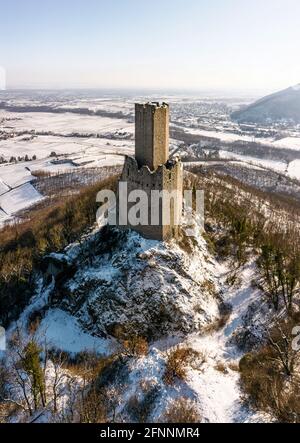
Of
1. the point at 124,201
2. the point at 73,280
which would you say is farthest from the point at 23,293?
the point at 124,201

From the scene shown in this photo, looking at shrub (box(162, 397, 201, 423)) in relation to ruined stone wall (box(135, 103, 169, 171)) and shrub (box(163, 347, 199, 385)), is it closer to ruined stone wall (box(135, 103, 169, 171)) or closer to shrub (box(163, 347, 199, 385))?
shrub (box(163, 347, 199, 385))

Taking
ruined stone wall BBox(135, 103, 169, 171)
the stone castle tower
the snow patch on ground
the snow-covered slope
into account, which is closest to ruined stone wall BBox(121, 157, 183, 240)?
the stone castle tower

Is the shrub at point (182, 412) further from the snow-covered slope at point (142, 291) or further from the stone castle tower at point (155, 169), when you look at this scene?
the stone castle tower at point (155, 169)

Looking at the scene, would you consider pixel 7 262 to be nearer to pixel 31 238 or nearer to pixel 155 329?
pixel 31 238

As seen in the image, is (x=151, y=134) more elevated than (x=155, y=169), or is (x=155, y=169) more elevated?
(x=151, y=134)

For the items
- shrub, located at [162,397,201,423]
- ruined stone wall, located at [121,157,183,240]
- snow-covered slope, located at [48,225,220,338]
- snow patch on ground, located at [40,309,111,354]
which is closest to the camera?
shrub, located at [162,397,201,423]

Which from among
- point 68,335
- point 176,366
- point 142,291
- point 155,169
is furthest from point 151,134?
point 68,335

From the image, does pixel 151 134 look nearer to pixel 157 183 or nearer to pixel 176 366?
pixel 157 183

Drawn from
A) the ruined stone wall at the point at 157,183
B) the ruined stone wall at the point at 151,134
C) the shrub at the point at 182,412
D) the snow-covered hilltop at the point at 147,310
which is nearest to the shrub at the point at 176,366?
the snow-covered hilltop at the point at 147,310
